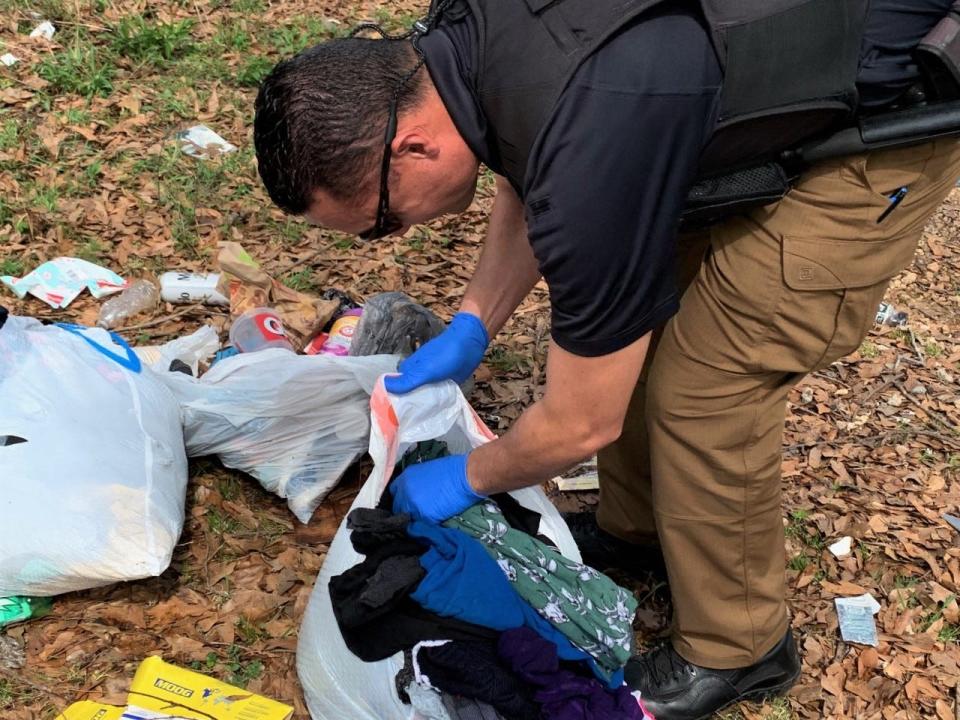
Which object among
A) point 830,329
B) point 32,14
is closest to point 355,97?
point 830,329

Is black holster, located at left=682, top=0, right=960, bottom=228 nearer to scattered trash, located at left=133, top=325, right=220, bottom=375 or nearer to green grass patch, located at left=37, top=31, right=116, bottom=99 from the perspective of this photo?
scattered trash, located at left=133, top=325, right=220, bottom=375

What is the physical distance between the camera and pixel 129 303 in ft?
10.9

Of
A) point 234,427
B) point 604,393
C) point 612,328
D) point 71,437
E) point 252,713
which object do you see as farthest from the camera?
point 234,427

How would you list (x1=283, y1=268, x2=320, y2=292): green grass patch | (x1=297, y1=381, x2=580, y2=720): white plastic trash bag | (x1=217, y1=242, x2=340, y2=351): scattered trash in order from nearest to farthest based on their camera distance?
1. (x1=297, y1=381, x2=580, y2=720): white plastic trash bag
2. (x1=217, y1=242, x2=340, y2=351): scattered trash
3. (x1=283, y1=268, x2=320, y2=292): green grass patch

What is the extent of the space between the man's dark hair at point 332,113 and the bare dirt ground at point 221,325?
135 centimetres

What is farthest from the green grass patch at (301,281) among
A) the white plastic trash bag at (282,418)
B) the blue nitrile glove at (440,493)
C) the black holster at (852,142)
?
the black holster at (852,142)

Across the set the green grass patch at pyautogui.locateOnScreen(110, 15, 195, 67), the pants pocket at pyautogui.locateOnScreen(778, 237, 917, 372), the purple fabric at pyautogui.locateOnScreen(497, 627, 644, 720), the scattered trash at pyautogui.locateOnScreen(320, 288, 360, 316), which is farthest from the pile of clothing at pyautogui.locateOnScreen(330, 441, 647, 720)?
the green grass patch at pyautogui.locateOnScreen(110, 15, 195, 67)

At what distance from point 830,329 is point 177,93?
3907 mm

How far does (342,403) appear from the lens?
268cm

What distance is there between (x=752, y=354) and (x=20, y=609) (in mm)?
1970

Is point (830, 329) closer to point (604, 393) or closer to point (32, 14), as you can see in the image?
point (604, 393)

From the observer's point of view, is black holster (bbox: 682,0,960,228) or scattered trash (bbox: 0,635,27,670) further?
scattered trash (bbox: 0,635,27,670)

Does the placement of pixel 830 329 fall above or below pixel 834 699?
above

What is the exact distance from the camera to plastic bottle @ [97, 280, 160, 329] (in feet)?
10.7
